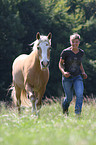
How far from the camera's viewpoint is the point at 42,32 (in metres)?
18.9

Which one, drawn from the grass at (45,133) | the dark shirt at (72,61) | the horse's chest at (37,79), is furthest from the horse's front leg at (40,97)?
the grass at (45,133)

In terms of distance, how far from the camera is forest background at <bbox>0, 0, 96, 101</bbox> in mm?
17594

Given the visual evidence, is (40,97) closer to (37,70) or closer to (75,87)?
(37,70)

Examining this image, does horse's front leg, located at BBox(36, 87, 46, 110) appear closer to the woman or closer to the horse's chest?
the horse's chest

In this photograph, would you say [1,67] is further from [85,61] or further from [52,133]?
[52,133]

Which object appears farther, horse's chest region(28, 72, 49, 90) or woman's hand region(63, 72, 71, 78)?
horse's chest region(28, 72, 49, 90)

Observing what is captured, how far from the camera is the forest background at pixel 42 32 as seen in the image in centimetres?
1759

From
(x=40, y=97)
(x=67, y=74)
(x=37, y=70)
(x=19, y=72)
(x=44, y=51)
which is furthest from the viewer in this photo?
(x=19, y=72)

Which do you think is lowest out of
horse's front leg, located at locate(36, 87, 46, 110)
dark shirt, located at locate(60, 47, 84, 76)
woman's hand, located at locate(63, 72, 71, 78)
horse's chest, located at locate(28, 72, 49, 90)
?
horse's front leg, located at locate(36, 87, 46, 110)

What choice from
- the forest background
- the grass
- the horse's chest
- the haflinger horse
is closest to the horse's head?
the haflinger horse

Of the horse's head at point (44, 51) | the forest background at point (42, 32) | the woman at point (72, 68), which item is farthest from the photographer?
the forest background at point (42, 32)

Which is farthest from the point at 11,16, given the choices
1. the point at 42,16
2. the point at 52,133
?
the point at 52,133

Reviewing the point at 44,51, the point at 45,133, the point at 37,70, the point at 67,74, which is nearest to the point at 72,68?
the point at 67,74

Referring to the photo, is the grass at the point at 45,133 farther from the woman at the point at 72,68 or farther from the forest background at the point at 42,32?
the forest background at the point at 42,32
